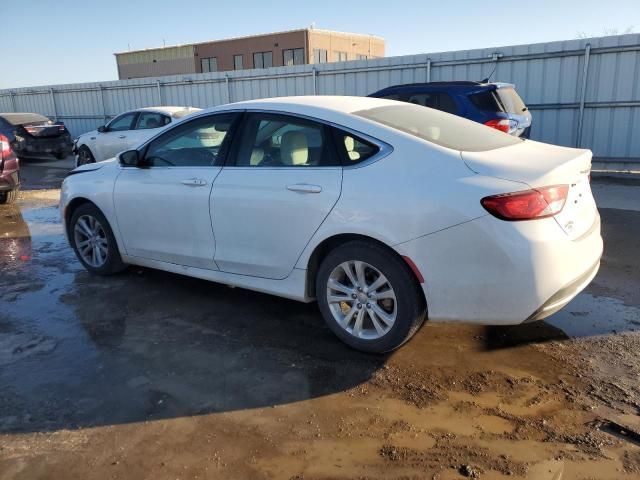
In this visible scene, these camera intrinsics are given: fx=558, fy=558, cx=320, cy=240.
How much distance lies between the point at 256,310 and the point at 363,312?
1241 mm

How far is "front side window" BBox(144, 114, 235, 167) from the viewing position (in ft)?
14.7

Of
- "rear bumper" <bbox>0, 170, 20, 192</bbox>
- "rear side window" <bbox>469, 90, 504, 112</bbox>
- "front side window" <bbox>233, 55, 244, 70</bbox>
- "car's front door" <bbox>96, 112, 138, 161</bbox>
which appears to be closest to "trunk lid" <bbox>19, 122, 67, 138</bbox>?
"car's front door" <bbox>96, 112, 138, 161</bbox>

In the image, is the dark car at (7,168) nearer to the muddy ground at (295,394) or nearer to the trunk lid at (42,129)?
the muddy ground at (295,394)

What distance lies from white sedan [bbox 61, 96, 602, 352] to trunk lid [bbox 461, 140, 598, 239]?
1cm

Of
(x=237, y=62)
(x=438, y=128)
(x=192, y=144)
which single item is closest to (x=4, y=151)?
(x=192, y=144)

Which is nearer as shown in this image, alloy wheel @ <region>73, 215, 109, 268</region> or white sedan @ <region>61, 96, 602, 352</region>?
white sedan @ <region>61, 96, 602, 352</region>

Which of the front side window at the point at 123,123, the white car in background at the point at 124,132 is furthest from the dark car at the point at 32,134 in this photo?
the front side window at the point at 123,123

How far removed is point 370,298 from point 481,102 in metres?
6.10

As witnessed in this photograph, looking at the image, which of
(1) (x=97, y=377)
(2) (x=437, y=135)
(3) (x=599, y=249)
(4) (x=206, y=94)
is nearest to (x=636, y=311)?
(3) (x=599, y=249)

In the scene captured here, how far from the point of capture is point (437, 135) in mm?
3754

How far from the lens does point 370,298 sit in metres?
3.66

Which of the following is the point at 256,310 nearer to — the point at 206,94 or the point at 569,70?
the point at 569,70

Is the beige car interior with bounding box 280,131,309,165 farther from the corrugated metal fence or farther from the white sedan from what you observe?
the corrugated metal fence

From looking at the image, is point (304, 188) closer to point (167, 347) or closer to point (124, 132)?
point (167, 347)
